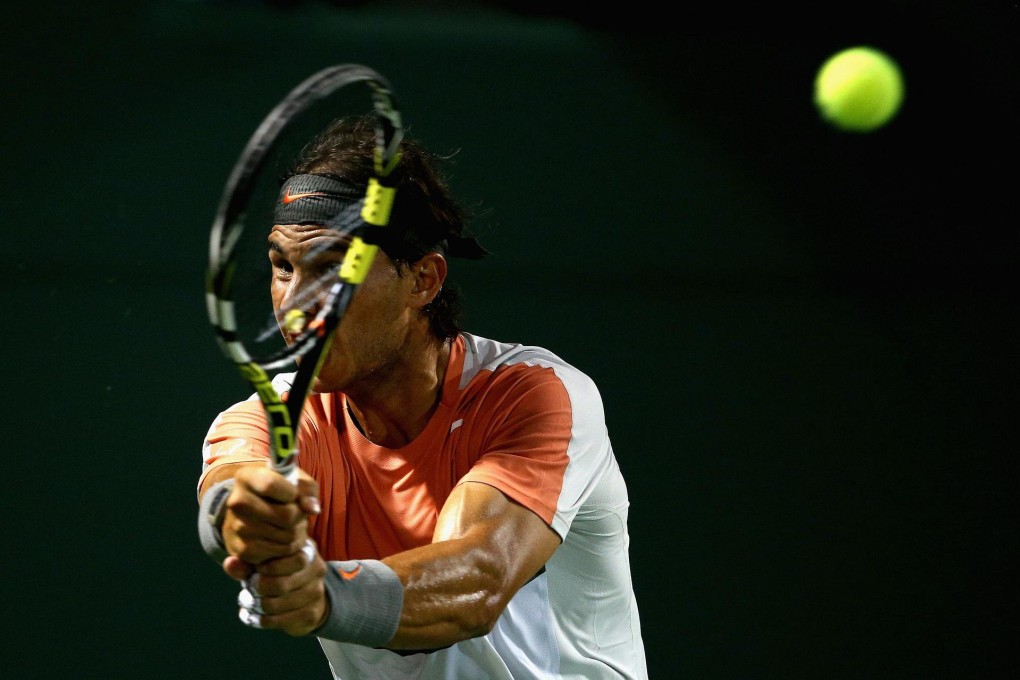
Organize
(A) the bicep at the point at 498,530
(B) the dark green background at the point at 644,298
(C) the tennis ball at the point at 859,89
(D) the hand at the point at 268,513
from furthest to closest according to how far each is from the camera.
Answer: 1. (C) the tennis ball at the point at 859,89
2. (B) the dark green background at the point at 644,298
3. (A) the bicep at the point at 498,530
4. (D) the hand at the point at 268,513

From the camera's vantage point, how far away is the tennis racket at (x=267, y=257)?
1243 millimetres

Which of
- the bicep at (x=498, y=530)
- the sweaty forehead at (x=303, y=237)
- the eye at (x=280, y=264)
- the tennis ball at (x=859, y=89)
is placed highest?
the tennis ball at (x=859, y=89)

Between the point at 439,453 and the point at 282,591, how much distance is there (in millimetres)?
651

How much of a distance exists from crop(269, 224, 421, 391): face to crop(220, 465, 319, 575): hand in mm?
388

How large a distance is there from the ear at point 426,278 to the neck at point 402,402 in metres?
0.09

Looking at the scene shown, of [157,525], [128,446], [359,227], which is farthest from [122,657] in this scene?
[359,227]

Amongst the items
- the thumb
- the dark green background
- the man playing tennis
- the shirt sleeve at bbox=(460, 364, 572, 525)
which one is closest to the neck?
the man playing tennis

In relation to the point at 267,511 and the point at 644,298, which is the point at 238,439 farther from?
the point at 644,298

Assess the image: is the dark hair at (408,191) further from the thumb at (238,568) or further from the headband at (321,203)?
the thumb at (238,568)

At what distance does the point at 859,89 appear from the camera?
3.06 m

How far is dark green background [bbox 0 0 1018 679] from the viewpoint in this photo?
9.29 ft

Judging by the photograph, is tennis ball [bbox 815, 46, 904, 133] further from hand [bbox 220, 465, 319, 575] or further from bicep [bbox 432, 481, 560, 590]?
hand [bbox 220, 465, 319, 575]

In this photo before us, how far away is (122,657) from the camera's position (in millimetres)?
2828

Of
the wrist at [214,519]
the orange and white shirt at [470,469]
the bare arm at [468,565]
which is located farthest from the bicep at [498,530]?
the wrist at [214,519]
